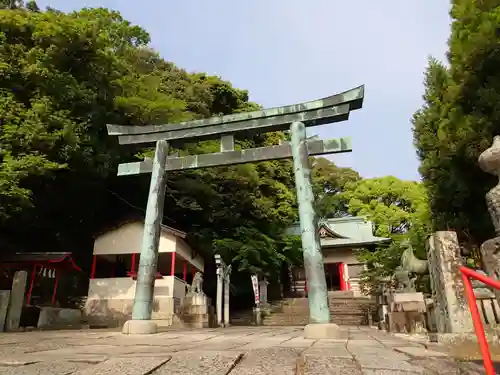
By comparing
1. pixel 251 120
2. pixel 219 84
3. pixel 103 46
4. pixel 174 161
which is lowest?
pixel 174 161

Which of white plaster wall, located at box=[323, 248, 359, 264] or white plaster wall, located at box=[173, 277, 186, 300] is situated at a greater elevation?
white plaster wall, located at box=[323, 248, 359, 264]

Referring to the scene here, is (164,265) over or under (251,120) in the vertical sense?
under

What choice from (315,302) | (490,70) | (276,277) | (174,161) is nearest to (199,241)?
(276,277)

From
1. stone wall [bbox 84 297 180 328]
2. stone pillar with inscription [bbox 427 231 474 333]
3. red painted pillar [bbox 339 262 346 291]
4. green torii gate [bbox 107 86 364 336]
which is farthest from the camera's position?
red painted pillar [bbox 339 262 346 291]

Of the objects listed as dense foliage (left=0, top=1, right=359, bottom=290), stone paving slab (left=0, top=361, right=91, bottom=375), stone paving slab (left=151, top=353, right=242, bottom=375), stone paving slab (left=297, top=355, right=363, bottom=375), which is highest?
dense foliage (left=0, top=1, right=359, bottom=290)

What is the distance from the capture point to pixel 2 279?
1345 centimetres

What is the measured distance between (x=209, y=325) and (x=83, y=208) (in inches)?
330

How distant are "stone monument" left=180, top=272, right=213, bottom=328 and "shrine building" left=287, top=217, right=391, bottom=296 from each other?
12.0 metres

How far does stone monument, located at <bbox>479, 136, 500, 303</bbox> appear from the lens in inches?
118

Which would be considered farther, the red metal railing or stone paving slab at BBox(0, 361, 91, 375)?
stone paving slab at BBox(0, 361, 91, 375)

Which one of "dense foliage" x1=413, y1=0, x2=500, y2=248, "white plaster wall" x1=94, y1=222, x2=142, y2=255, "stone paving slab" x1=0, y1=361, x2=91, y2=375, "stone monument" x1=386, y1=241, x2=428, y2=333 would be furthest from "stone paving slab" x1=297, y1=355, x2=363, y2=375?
"white plaster wall" x1=94, y1=222, x2=142, y2=255

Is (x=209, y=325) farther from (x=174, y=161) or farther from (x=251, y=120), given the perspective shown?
(x=251, y=120)

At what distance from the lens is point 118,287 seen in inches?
650

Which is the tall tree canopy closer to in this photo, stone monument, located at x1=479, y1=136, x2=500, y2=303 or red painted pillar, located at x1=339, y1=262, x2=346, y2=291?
red painted pillar, located at x1=339, y1=262, x2=346, y2=291
